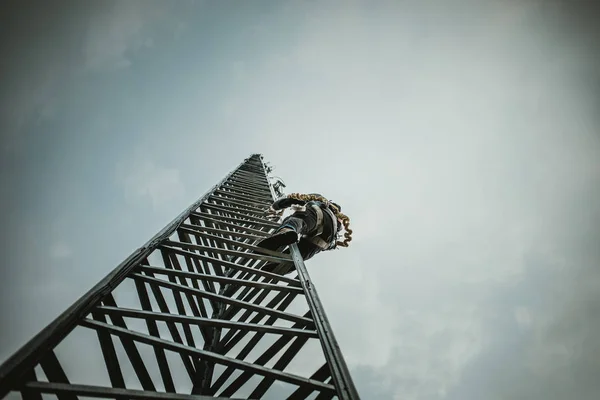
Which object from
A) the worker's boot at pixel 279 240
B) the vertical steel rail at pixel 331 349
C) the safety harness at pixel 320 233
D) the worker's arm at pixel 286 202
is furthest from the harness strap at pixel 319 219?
the vertical steel rail at pixel 331 349

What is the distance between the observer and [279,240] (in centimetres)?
383

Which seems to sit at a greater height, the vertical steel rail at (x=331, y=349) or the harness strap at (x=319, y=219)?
the harness strap at (x=319, y=219)

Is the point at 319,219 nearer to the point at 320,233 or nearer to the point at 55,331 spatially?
the point at 320,233

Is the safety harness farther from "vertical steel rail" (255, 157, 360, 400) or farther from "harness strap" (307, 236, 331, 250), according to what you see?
"vertical steel rail" (255, 157, 360, 400)

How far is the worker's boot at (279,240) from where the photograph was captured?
379 cm

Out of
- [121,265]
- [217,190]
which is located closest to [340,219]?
[217,190]

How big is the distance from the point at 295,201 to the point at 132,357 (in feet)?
11.7

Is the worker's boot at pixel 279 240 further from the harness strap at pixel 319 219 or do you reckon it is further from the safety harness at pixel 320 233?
the harness strap at pixel 319 219

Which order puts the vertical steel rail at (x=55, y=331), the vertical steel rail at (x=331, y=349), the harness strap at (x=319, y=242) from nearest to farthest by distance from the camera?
the vertical steel rail at (x=55, y=331) → the vertical steel rail at (x=331, y=349) → the harness strap at (x=319, y=242)

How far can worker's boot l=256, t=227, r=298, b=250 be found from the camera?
3.79 meters

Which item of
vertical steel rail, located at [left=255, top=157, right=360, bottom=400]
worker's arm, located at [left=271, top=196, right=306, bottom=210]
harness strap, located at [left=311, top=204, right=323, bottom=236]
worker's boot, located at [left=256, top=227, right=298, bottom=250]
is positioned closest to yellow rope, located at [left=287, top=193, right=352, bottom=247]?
worker's arm, located at [left=271, top=196, right=306, bottom=210]

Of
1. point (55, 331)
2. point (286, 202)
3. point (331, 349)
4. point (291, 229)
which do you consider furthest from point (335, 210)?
point (55, 331)

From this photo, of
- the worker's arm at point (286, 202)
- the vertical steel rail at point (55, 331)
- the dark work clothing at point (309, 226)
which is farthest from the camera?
the worker's arm at point (286, 202)

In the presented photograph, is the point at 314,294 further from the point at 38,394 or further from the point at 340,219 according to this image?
the point at 340,219
